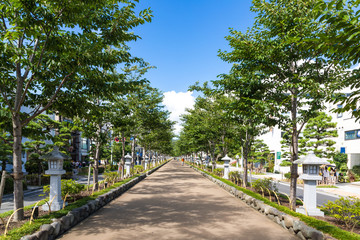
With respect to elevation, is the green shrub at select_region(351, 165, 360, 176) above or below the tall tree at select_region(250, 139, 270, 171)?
below

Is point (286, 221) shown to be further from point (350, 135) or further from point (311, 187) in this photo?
point (350, 135)

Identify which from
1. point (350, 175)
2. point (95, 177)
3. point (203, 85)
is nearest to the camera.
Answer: point (95, 177)

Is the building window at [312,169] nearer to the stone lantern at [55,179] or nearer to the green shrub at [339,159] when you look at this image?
the stone lantern at [55,179]

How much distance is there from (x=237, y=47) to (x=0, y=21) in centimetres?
811

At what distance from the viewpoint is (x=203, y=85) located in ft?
74.6

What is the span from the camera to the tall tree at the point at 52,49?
6082mm

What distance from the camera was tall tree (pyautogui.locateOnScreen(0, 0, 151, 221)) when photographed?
6082 mm

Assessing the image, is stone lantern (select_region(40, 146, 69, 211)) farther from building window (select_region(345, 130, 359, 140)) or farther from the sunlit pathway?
building window (select_region(345, 130, 359, 140))

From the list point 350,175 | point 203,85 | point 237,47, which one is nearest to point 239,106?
point 237,47

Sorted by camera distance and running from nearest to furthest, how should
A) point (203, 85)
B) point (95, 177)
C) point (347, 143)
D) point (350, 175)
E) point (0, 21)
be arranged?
point (0, 21), point (95, 177), point (203, 85), point (350, 175), point (347, 143)

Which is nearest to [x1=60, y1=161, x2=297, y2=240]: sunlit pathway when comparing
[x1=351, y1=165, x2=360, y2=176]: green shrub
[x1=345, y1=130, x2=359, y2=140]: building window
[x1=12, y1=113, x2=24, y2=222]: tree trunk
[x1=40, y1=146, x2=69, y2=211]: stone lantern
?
[x1=40, y1=146, x2=69, y2=211]: stone lantern

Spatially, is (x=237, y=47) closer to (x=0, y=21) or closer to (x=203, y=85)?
(x=0, y=21)

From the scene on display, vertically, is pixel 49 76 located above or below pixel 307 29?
below

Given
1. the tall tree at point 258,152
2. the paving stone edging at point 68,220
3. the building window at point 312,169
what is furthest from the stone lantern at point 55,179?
the tall tree at point 258,152
